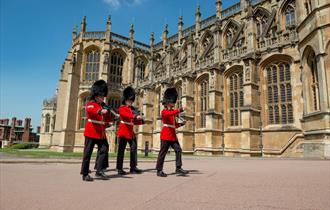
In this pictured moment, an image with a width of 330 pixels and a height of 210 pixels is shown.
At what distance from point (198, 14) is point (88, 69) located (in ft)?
51.6

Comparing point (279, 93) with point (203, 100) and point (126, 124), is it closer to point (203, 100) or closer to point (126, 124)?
point (203, 100)

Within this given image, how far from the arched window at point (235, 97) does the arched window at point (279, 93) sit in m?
2.23

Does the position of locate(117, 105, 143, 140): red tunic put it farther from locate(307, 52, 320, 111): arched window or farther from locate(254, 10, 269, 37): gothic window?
locate(254, 10, 269, 37): gothic window

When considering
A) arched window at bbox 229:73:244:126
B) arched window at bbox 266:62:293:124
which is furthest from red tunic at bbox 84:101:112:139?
arched window at bbox 229:73:244:126

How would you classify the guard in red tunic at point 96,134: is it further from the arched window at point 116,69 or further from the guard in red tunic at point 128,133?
the arched window at point 116,69

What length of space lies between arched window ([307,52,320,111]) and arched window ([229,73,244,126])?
5568 millimetres

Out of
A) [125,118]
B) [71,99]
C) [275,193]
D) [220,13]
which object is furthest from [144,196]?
[71,99]

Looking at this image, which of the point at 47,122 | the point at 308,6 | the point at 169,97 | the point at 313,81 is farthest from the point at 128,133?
the point at 47,122

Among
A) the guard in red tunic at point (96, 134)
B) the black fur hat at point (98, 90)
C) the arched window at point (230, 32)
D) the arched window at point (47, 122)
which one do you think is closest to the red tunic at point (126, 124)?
the guard in red tunic at point (96, 134)

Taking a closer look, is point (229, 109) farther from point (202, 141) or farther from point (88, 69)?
point (88, 69)

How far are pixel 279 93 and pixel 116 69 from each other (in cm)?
2114

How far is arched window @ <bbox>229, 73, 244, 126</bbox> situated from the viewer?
17969 mm

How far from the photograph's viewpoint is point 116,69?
1193 inches

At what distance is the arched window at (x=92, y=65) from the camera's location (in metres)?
29.2
